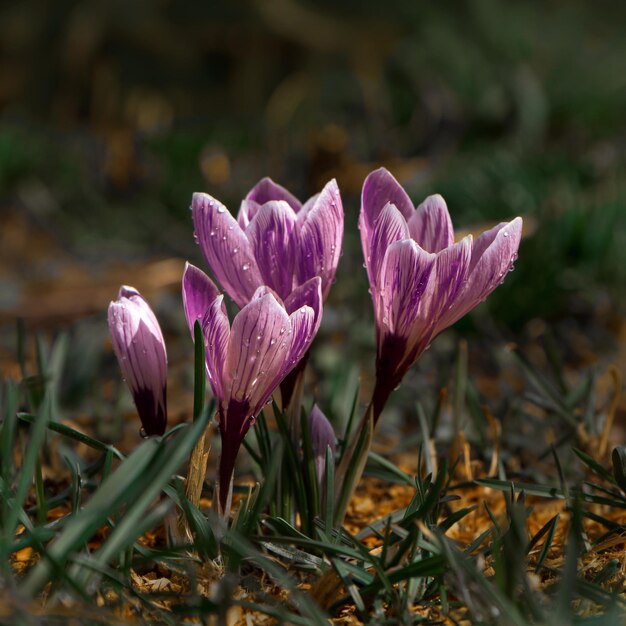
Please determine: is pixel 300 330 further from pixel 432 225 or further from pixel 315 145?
pixel 315 145

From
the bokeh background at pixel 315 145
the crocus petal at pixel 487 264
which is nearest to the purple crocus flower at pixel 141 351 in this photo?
the crocus petal at pixel 487 264

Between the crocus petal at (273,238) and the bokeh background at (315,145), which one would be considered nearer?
the crocus petal at (273,238)

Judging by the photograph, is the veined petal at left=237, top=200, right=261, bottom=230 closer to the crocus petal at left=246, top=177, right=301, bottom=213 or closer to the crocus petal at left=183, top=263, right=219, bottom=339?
the crocus petal at left=246, top=177, right=301, bottom=213

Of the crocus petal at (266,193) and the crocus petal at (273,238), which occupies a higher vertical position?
the crocus petal at (266,193)

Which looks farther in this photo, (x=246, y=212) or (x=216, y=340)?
(x=246, y=212)

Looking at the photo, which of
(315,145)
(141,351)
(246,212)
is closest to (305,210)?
(246,212)

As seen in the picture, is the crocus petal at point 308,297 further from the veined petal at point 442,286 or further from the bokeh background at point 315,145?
the bokeh background at point 315,145

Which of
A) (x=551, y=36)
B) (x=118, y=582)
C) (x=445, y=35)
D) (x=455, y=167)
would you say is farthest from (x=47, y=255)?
(x=551, y=36)
